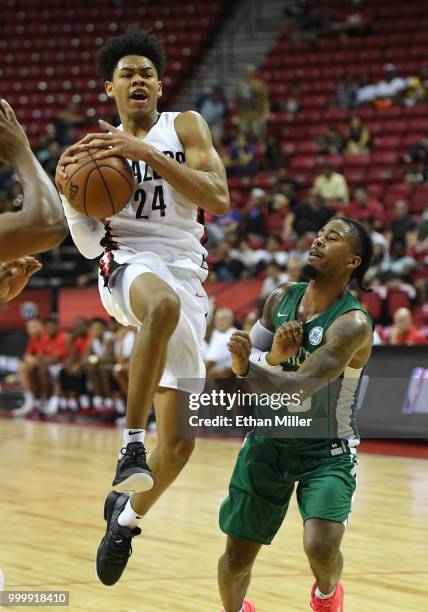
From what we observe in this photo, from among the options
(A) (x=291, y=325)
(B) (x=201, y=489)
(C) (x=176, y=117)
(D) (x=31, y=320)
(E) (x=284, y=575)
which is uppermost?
(C) (x=176, y=117)

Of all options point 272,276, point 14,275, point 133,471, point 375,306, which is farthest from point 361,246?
point 272,276

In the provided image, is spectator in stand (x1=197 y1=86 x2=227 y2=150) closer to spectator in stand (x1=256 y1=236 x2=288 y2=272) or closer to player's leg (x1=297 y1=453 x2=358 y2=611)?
spectator in stand (x1=256 y1=236 x2=288 y2=272)

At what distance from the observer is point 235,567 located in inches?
193

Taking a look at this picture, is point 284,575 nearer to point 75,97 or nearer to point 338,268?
point 338,268

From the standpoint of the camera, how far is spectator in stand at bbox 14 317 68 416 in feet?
52.6

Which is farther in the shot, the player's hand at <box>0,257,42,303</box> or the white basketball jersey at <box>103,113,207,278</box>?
the white basketball jersey at <box>103,113,207,278</box>

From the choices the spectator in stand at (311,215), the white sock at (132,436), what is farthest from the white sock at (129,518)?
the spectator in stand at (311,215)

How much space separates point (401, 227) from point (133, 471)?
34.7 feet

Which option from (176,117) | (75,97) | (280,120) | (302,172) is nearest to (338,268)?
(176,117)

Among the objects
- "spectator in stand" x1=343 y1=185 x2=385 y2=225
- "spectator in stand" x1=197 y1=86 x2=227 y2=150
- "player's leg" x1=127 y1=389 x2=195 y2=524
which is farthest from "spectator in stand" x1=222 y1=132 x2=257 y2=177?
"player's leg" x1=127 y1=389 x2=195 y2=524

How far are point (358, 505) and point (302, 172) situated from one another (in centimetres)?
1062

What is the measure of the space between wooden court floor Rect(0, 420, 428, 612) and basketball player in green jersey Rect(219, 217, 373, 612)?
0.87 m

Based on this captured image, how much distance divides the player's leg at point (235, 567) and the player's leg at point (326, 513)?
1.03 feet

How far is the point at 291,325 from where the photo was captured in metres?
4.79
